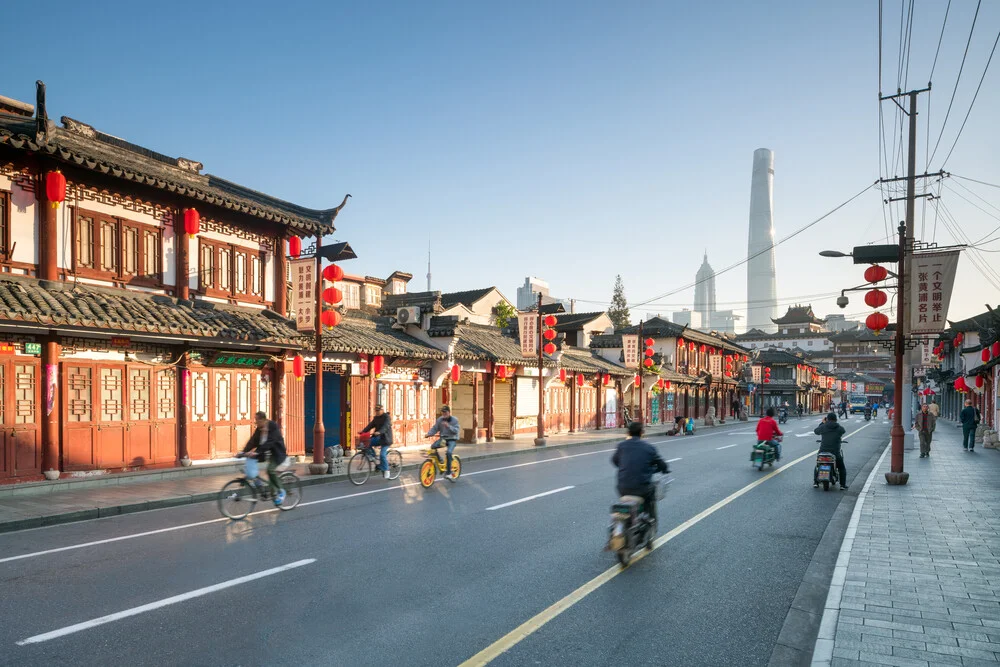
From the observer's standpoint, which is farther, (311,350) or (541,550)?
(311,350)

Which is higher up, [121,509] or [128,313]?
[128,313]

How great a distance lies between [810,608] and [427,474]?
9.54 m

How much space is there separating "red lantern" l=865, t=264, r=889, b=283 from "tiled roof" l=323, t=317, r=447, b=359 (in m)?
13.9

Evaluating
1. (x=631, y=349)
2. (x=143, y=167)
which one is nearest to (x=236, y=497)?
(x=143, y=167)

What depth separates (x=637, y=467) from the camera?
324 inches

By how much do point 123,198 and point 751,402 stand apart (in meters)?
79.3

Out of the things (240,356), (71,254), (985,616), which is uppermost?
(71,254)

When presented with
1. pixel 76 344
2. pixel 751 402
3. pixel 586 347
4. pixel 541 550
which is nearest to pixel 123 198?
pixel 76 344

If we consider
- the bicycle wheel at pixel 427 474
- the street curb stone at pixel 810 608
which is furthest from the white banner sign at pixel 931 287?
the bicycle wheel at pixel 427 474

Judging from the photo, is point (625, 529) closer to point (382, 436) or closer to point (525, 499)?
point (525, 499)

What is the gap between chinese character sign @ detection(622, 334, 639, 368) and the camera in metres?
40.7

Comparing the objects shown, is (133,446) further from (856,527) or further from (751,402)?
(751,402)

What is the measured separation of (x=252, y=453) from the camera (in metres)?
11.6

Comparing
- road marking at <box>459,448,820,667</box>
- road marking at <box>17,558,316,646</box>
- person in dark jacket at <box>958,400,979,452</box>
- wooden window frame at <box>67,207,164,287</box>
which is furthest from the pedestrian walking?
wooden window frame at <box>67,207,164,287</box>
